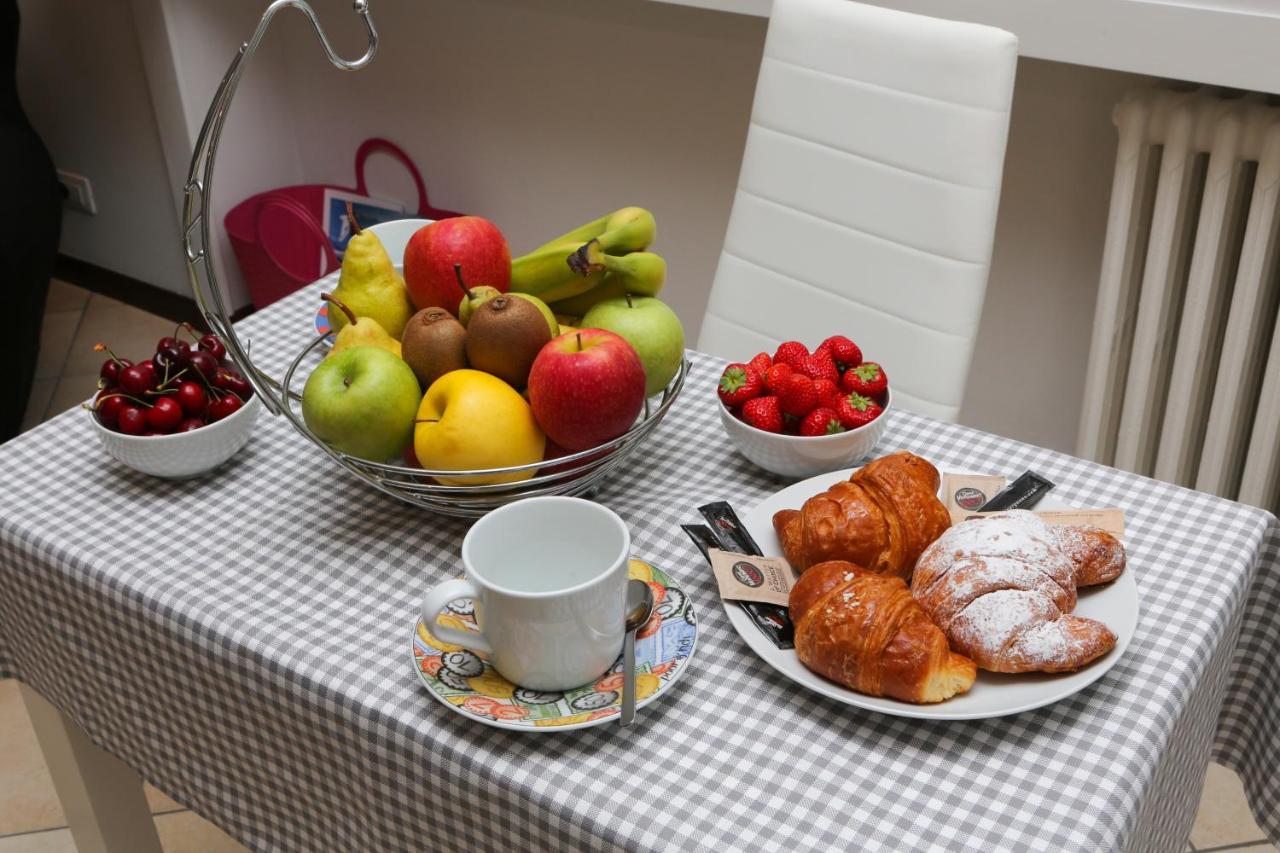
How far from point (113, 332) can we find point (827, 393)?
2426mm

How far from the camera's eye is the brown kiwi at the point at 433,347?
937 mm

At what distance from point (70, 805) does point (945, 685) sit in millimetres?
962

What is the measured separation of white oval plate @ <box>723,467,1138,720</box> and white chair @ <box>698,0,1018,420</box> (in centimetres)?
60

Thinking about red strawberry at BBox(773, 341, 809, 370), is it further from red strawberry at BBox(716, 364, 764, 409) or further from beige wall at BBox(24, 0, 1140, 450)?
beige wall at BBox(24, 0, 1140, 450)

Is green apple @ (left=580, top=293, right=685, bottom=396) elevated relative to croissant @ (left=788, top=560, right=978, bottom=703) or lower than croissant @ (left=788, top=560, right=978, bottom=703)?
elevated

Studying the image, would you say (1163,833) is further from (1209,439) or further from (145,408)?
(1209,439)

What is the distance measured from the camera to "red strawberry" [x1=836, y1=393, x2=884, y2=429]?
3.18ft

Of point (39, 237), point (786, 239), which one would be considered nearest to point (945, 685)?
point (786, 239)

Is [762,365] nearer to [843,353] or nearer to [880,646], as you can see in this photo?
[843,353]

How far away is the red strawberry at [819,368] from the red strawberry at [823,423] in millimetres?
36

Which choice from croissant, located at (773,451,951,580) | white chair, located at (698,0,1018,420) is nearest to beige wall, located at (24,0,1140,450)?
white chair, located at (698,0,1018,420)

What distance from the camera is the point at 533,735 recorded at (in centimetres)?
77

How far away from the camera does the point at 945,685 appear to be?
74 cm

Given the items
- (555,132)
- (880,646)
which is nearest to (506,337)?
(880,646)
